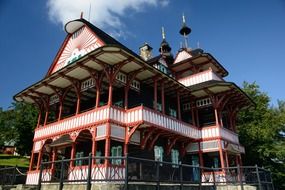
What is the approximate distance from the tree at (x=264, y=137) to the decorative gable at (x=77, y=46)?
19590 mm

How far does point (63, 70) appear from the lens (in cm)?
A: 1722

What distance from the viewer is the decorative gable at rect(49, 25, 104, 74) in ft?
63.9

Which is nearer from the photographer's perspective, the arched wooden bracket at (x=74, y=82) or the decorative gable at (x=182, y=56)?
the arched wooden bracket at (x=74, y=82)

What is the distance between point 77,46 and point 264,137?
21.7 meters

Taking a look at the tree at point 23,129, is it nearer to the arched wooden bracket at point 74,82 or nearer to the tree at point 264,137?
the arched wooden bracket at point 74,82

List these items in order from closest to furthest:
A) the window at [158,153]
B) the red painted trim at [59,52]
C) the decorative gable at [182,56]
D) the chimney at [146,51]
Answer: the window at [158,153] < the red painted trim at [59,52] < the decorative gable at [182,56] < the chimney at [146,51]

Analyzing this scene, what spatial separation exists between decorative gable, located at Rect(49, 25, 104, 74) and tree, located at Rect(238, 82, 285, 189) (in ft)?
64.3

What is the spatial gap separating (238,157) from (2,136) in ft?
126

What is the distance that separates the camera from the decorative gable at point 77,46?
19.5 m

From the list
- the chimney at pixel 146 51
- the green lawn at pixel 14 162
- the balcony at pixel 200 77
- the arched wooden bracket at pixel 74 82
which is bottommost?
the green lawn at pixel 14 162

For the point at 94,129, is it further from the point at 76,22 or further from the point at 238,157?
the point at 238,157

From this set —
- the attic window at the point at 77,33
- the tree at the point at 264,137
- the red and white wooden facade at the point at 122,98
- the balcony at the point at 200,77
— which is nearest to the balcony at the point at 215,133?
the red and white wooden facade at the point at 122,98

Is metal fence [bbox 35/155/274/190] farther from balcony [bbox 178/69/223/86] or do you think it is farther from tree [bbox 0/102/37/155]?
tree [bbox 0/102/37/155]

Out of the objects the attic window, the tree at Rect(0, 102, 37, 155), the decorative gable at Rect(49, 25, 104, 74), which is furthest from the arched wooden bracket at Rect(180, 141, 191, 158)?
the tree at Rect(0, 102, 37, 155)
